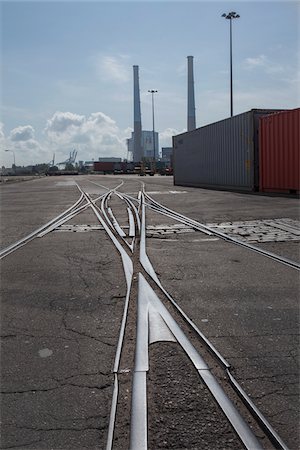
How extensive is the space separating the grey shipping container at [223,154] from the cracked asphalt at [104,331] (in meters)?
15.3

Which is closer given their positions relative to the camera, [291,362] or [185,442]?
[185,442]

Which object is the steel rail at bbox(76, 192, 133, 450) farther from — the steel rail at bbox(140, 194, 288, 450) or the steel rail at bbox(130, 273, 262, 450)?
the steel rail at bbox(140, 194, 288, 450)

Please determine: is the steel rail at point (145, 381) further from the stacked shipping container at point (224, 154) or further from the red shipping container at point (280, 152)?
the stacked shipping container at point (224, 154)

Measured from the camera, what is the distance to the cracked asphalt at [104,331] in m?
3.09

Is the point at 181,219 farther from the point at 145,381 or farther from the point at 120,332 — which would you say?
the point at 145,381

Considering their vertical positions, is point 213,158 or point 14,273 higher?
point 213,158

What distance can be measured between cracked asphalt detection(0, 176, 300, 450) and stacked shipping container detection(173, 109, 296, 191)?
15284mm

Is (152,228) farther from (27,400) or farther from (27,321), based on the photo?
(27,400)

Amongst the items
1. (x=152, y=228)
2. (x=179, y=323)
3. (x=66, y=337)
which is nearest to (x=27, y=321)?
(x=66, y=337)

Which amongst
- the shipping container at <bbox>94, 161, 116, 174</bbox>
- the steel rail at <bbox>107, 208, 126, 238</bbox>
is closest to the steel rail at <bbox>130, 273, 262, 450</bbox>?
the steel rail at <bbox>107, 208, 126, 238</bbox>

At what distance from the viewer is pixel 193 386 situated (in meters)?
3.55

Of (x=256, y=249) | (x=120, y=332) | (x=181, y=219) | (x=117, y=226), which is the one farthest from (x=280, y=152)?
(x=120, y=332)

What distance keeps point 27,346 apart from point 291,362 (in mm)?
2321

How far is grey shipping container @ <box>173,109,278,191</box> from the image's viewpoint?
23719 mm
